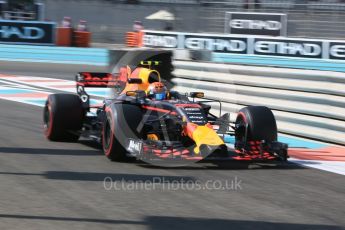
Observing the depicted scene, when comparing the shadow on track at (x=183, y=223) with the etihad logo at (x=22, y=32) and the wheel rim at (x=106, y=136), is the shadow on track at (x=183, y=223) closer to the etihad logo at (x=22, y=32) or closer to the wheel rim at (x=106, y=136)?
the wheel rim at (x=106, y=136)

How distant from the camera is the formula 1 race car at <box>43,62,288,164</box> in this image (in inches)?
289

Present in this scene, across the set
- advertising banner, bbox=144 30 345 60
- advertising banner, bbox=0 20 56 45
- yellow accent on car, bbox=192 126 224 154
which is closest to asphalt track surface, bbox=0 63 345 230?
yellow accent on car, bbox=192 126 224 154

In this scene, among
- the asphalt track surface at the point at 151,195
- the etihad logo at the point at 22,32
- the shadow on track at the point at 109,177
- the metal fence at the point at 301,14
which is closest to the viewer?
the asphalt track surface at the point at 151,195

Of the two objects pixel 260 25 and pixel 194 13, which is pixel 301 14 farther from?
pixel 194 13

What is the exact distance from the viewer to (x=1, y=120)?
10703 millimetres

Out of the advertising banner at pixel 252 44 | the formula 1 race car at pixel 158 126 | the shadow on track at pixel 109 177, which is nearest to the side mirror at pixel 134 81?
the formula 1 race car at pixel 158 126

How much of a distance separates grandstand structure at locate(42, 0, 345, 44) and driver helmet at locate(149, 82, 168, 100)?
1928 centimetres

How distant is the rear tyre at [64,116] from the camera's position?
8.76 metres

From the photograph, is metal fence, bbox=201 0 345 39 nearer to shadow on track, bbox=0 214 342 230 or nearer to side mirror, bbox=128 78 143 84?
side mirror, bbox=128 78 143 84

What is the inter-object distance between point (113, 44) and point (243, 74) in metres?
24.6

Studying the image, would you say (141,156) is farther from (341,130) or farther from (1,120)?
(1,120)

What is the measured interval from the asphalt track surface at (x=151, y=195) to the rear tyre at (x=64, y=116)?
35cm

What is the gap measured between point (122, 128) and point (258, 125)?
1.61 m

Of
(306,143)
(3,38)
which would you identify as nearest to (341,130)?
(306,143)
